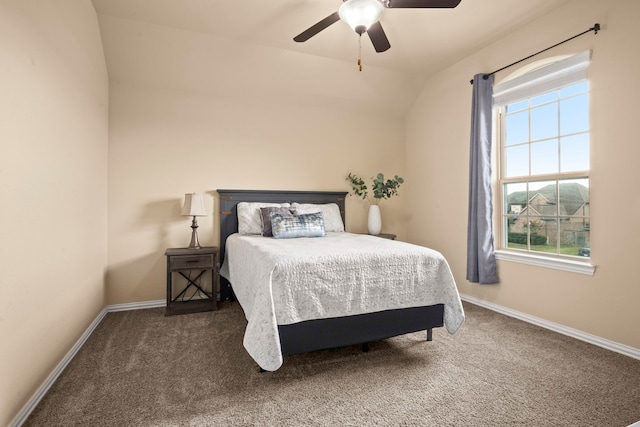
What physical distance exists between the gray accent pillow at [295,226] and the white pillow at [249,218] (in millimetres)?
329

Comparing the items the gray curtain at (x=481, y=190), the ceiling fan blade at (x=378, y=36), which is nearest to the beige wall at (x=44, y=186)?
the ceiling fan blade at (x=378, y=36)

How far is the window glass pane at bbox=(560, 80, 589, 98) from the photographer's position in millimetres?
2641

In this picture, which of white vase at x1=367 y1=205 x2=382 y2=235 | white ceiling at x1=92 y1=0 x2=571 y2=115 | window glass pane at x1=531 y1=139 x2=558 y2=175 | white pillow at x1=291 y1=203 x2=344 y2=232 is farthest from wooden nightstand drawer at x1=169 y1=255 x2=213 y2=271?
window glass pane at x1=531 y1=139 x2=558 y2=175

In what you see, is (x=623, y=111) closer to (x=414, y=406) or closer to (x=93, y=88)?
(x=414, y=406)

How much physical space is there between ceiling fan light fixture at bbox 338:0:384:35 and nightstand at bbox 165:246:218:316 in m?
2.47

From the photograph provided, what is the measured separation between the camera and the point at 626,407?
164 cm

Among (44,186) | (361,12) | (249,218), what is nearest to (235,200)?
(249,218)

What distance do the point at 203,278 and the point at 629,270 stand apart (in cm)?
388

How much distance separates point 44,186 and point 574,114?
4017mm

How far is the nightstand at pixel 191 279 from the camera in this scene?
3.17 m

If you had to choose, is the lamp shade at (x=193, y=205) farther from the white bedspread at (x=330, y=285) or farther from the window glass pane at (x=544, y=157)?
the window glass pane at (x=544, y=157)

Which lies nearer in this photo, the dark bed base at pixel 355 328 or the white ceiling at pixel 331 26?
the dark bed base at pixel 355 328

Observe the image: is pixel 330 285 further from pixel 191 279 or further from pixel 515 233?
pixel 515 233

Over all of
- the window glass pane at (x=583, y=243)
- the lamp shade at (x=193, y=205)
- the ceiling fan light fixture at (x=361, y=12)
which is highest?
the ceiling fan light fixture at (x=361, y=12)
